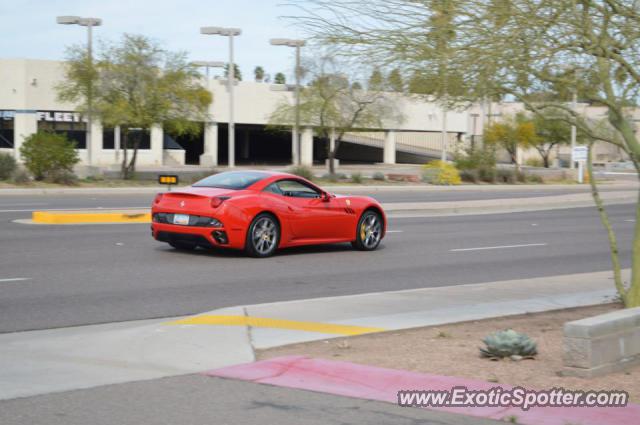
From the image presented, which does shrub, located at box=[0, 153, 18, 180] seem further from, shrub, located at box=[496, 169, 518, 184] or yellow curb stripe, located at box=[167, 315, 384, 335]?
shrub, located at box=[496, 169, 518, 184]

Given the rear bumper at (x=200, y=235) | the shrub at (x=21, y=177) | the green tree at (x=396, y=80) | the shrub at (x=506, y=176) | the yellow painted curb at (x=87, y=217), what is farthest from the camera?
the shrub at (x=506, y=176)

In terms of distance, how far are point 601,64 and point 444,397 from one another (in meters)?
4.24

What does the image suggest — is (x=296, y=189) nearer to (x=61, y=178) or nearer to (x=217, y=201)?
(x=217, y=201)

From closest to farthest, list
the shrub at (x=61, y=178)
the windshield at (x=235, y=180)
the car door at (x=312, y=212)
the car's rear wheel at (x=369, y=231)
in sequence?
the windshield at (x=235, y=180) < the car door at (x=312, y=212) < the car's rear wheel at (x=369, y=231) < the shrub at (x=61, y=178)

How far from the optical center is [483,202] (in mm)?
30578

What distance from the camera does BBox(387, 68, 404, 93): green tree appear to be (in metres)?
9.70

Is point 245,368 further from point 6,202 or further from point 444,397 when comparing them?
point 6,202

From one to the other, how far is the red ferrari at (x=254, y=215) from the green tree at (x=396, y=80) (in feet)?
16.3

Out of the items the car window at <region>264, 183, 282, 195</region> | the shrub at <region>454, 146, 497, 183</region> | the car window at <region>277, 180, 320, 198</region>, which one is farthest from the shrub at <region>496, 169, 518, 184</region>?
the car window at <region>264, 183, 282, 195</region>

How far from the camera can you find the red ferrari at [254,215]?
14430 millimetres

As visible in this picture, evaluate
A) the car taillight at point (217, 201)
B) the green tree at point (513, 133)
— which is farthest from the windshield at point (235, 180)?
the green tree at point (513, 133)

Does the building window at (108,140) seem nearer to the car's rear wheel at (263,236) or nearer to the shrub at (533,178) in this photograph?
the shrub at (533,178)

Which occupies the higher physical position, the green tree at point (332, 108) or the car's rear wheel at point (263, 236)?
the green tree at point (332, 108)

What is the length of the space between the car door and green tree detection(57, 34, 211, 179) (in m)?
25.9
